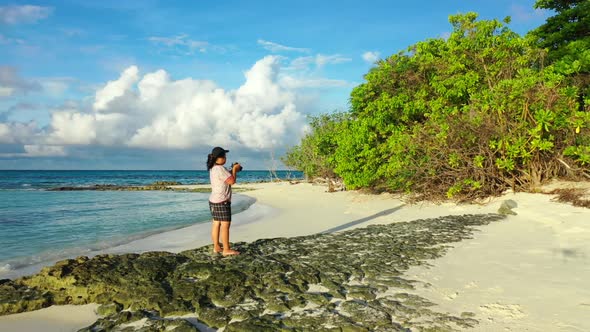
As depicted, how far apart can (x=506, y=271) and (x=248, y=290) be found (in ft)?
13.0

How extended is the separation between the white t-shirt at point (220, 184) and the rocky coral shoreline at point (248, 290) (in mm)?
1094

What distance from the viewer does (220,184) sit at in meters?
6.97

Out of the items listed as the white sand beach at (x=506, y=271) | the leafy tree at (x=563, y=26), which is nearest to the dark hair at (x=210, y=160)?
the white sand beach at (x=506, y=271)

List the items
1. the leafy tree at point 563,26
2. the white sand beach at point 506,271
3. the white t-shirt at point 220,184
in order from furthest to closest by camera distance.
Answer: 1. the leafy tree at point 563,26
2. the white t-shirt at point 220,184
3. the white sand beach at point 506,271

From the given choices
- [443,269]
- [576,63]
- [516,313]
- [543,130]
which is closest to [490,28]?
[576,63]

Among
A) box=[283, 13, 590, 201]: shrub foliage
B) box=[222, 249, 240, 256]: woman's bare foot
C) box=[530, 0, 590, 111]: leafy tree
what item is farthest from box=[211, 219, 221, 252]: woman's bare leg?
box=[530, 0, 590, 111]: leafy tree

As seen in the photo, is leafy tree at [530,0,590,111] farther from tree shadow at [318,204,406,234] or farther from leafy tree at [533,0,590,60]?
tree shadow at [318,204,406,234]

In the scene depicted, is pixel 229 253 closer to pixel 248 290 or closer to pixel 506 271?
pixel 248 290

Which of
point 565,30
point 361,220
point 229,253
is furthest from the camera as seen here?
point 565,30

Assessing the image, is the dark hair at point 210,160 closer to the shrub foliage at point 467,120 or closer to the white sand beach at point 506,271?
→ the white sand beach at point 506,271

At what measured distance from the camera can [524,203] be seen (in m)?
12.8

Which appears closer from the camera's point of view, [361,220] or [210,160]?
[210,160]

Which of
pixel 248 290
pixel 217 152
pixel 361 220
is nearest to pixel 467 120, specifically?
pixel 361 220

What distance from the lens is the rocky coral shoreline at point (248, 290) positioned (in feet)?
13.8
